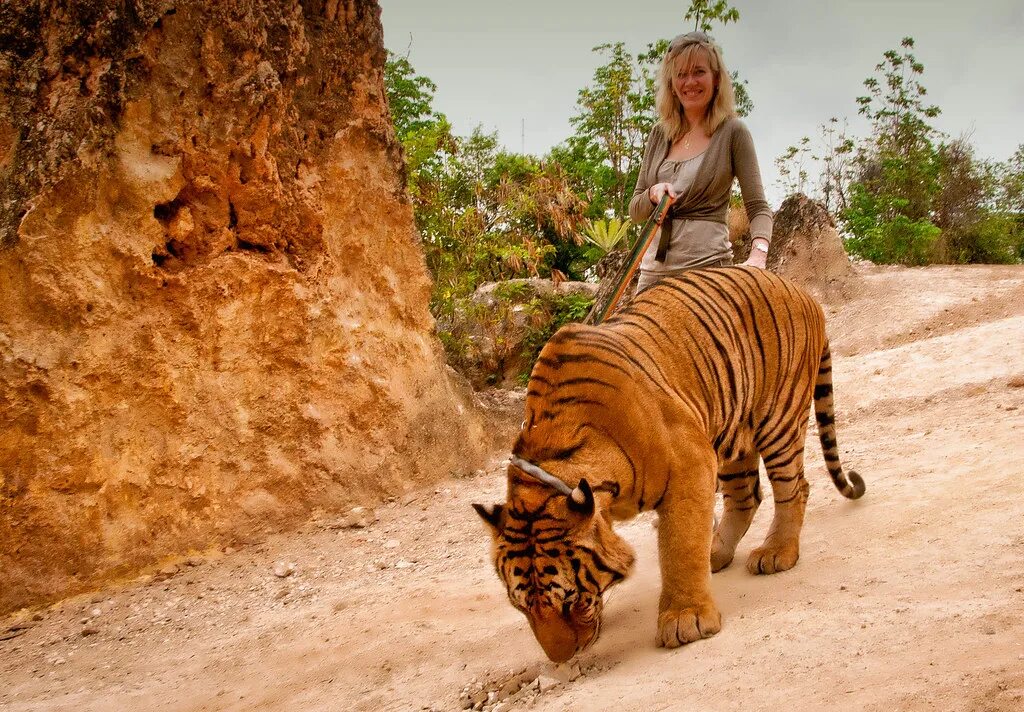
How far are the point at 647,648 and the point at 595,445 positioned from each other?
85 centimetres

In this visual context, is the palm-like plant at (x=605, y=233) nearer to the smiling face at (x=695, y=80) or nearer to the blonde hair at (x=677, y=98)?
the blonde hair at (x=677, y=98)

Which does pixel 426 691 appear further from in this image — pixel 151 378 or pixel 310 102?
pixel 310 102

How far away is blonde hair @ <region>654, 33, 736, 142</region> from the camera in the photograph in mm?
3682

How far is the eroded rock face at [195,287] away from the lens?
4.49 m

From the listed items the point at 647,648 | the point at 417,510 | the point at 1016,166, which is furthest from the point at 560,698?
the point at 1016,166

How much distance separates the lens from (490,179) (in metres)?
15.5

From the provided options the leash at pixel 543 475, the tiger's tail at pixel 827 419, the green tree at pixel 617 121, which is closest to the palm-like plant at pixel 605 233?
the green tree at pixel 617 121

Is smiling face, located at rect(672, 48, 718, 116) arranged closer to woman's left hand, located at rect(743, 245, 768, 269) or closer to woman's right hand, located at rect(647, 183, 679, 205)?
woman's right hand, located at rect(647, 183, 679, 205)

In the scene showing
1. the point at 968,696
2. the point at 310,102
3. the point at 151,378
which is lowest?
the point at 968,696

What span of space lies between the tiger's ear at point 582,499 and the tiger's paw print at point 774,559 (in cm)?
142

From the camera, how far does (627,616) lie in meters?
3.34

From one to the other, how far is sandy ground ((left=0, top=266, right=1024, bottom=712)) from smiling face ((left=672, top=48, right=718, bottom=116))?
2213 millimetres

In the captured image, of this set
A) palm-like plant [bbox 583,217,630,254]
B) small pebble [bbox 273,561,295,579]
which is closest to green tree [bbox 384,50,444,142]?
palm-like plant [bbox 583,217,630,254]

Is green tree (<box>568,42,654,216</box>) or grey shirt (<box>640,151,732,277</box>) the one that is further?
green tree (<box>568,42,654,216</box>)
